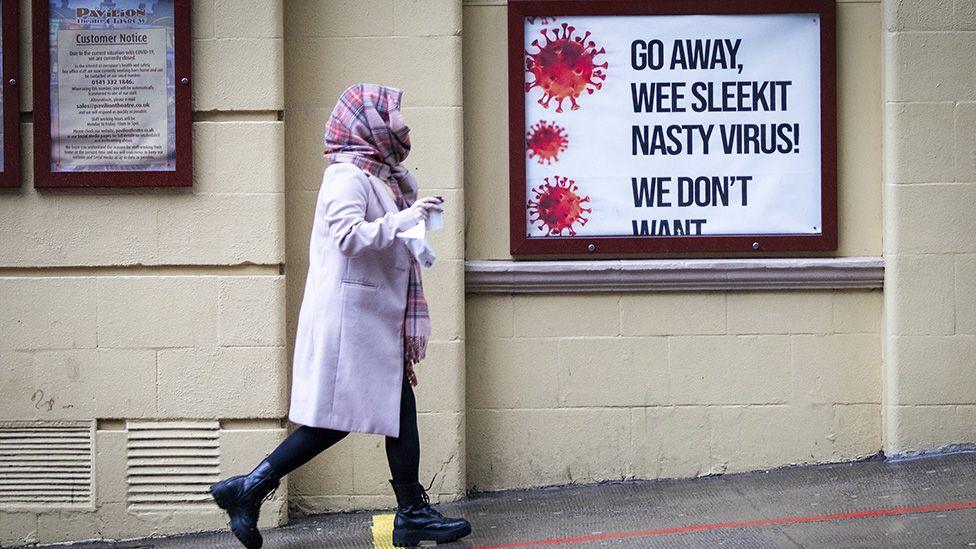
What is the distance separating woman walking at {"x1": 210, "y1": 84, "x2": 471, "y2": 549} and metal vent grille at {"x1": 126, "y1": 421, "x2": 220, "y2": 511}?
0.95 metres

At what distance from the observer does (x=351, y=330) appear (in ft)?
16.2

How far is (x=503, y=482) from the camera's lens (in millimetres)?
6371

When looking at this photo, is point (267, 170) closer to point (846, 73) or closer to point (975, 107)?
point (846, 73)

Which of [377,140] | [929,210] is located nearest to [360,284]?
[377,140]

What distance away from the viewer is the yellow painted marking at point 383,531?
215 inches

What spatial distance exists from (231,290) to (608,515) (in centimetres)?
204

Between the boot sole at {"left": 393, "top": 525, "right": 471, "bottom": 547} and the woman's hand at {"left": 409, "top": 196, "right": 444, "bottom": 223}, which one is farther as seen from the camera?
the boot sole at {"left": 393, "top": 525, "right": 471, "bottom": 547}

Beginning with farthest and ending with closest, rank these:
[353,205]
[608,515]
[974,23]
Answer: [974,23]
[608,515]
[353,205]

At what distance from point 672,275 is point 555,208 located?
675mm

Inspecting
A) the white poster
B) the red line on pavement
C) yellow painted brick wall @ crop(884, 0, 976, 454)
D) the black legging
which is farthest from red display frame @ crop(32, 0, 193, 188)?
yellow painted brick wall @ crop(884, 0, 976, 454)

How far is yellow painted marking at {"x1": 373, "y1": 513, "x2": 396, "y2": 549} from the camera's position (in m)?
5.46

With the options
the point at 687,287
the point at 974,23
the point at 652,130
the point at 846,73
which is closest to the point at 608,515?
the point at 687,287

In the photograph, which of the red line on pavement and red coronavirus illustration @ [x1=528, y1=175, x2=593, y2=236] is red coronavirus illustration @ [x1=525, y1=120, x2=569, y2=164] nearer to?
red coronavirus illustration @ [x1=528, y1=175, x2=593, y2=236]

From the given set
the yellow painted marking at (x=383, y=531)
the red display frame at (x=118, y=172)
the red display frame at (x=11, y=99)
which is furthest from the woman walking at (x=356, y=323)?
the red display frame at (x=11, y=99)
